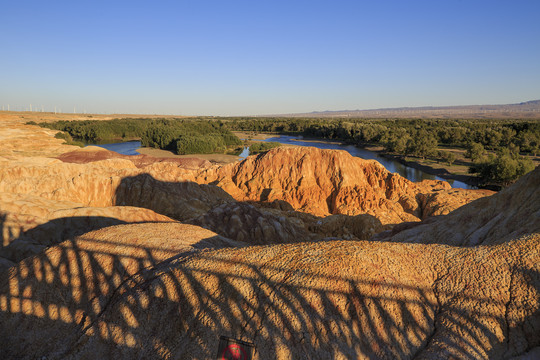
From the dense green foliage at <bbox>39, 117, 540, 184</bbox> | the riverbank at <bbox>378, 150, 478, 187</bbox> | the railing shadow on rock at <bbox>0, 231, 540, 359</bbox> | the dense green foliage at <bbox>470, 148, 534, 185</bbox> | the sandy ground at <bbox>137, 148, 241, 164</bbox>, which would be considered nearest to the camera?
the railing shadow on rock at <bbox>0, 231, 540, 359</bbox>

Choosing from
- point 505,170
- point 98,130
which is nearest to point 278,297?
point 505,170

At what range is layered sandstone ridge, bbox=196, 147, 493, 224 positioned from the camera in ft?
110

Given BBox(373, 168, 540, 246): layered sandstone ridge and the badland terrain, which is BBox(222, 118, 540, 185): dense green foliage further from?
the badland terrain

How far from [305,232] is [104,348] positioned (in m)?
17.7

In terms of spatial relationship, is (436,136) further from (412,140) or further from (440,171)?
(440,171)

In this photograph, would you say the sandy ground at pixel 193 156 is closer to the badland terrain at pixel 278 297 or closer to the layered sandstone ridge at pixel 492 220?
the layered sandstone ridge at pixel 492 220

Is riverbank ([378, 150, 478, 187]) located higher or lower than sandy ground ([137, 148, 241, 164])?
lower

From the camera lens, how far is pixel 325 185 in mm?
37156

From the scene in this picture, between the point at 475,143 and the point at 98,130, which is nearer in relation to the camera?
the point at 475,143

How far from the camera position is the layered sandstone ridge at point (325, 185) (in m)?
33.6

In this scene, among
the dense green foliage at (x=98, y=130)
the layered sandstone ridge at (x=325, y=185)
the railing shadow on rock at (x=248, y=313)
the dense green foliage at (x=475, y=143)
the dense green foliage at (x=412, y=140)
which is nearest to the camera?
the railing shadow on rock at (x=248, y=313)

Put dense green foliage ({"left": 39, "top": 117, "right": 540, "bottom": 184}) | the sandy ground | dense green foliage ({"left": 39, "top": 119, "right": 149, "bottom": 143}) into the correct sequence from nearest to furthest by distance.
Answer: dense green foliage ({"left": 39, "top": 117, "right": 540, "bottom": 184})
the sandy ground
dense green foliage ({"left": 39, "top": 119, "right": 149, "bottom": 143})

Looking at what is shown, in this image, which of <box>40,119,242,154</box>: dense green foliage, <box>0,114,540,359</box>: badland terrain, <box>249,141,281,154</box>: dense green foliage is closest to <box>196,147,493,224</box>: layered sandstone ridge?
<box>0,114,540,359</box>: badland terrain

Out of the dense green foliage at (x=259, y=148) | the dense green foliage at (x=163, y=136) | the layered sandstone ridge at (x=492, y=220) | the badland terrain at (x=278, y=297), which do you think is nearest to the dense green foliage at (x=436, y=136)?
the dense green foliage at (x=259, y=148)
